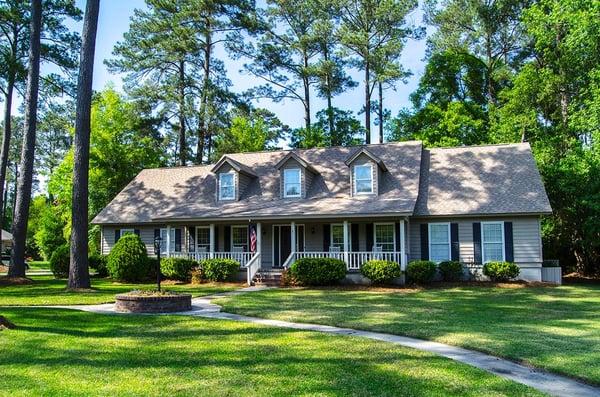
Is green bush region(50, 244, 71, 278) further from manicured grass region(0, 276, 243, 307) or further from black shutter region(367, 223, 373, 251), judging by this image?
black shutter region(367, 223, 373, 251)

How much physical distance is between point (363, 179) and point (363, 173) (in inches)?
10.0

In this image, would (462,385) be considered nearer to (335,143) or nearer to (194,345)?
(194,345)

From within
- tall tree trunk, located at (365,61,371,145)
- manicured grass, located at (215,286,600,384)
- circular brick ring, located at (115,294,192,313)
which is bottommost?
manicured grass, located at (215,286,600,384)

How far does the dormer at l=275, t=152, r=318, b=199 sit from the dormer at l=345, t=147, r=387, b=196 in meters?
2.14

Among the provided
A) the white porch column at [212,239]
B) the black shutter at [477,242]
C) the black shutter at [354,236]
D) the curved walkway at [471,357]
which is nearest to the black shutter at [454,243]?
the black shutter at [477,242]

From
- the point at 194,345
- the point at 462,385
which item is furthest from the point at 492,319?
the point at 194,345

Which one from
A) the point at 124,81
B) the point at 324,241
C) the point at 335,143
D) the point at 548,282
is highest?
the point at 124,81

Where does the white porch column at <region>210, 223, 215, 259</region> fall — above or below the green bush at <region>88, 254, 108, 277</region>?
above

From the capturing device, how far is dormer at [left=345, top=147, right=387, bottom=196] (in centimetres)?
2158

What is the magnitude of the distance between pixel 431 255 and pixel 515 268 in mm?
3062

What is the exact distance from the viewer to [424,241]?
20.4 metres

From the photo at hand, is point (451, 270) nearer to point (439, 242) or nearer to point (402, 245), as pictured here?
point (439, 242)

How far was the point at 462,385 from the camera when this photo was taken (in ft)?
19.1

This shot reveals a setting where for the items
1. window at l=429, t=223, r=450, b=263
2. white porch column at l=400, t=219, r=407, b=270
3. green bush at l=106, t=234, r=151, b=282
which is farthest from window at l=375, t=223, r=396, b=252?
green bush at l=106, t=234, r=151, b=282
